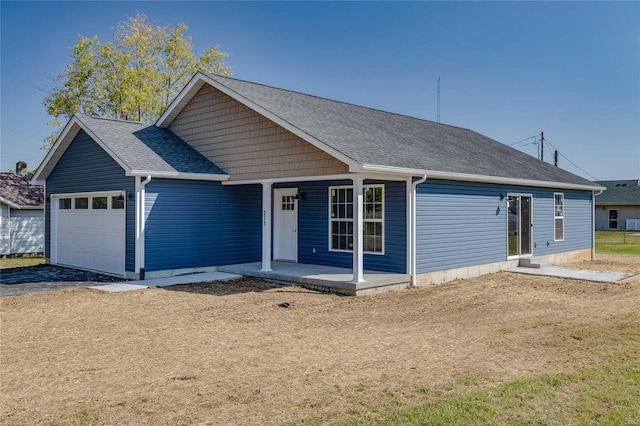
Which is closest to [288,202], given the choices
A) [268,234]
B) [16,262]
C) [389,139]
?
[268,234]

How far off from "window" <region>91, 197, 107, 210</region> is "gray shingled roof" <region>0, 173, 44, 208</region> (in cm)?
861

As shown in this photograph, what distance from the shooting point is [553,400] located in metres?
4.37

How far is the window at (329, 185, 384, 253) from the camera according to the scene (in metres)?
12.0

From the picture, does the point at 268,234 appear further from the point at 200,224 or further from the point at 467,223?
the point at 467,223

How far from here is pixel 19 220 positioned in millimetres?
20516

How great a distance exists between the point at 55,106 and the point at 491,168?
2493 centimetres

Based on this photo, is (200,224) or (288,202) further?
(288,202)

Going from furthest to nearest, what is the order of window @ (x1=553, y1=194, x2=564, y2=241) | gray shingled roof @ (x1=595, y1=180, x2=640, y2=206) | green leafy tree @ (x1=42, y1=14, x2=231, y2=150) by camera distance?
1. gray shingled roof @ (x1=595, y1=180, x2=640, y2=206)
2. green leafy tree @ (x1=42, y1=14, x2=231, y2=150)
3. window @ (x1=553, y1=194, x2=564, y2=241)

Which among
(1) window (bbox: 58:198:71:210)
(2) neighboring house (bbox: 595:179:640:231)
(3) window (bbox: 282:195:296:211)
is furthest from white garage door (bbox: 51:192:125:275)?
(2) neighboring house (bbox: 595:179:640:231)

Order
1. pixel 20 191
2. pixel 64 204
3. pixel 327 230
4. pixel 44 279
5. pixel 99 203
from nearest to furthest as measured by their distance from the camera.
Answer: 1. pixel 44 279
2. pixel 327 230
3. pixel 99 203
4. pixel 64 204
5. pixel 20 191

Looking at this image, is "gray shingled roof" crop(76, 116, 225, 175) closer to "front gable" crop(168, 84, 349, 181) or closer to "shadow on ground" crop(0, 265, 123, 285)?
"front gable" crop(168, 84, 349, 181)

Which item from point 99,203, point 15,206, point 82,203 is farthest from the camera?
point 15,206

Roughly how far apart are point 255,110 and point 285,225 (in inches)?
152

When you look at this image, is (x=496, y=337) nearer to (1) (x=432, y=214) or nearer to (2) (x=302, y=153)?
(1) (x=432, y=214)
